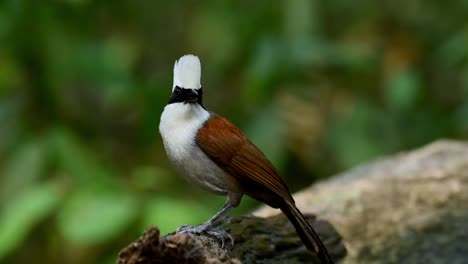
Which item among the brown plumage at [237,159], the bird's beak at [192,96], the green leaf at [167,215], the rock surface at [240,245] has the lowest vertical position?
the green leaf at [167,215]

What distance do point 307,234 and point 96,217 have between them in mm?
1132

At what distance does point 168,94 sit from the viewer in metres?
4.44

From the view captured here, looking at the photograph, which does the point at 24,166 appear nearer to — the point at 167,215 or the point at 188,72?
the point at 167,215

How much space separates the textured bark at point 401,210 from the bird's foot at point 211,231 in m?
0.61

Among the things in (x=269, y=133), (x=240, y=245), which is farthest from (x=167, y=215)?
(x=269, y=133)

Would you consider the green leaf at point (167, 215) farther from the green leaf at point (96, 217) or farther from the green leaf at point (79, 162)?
the green leaf at point (79, 162)

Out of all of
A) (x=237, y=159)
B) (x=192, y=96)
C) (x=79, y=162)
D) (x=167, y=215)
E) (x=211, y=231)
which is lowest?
(x=167, y=215)

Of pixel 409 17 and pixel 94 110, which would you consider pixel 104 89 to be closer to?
pixel 94 110

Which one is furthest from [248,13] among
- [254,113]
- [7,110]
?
[7,110]

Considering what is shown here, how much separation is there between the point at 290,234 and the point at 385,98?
8.95 feet

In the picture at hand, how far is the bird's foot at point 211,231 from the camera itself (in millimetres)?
2580

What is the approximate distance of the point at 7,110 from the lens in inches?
169

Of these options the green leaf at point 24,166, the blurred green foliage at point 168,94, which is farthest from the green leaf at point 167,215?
the green leaf at point 24,166

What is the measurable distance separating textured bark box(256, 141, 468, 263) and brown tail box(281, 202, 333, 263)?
0.32 metres
